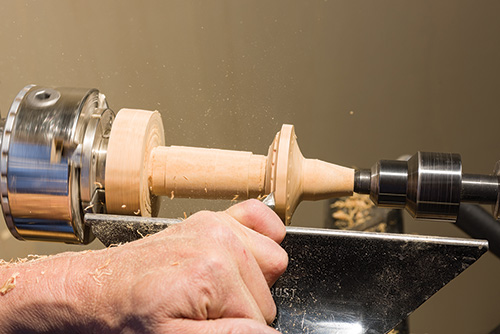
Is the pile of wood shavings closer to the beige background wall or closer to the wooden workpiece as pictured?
the beige background wall

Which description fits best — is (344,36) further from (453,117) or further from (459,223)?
(459,223)

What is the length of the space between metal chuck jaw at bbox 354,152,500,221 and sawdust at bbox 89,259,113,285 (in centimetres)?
31

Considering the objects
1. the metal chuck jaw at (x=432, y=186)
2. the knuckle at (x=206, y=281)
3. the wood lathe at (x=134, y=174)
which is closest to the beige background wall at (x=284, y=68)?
the wood lathe at (x=134, y=174)

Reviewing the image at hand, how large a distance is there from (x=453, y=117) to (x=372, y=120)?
0.17m

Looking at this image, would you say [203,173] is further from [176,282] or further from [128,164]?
[176,282]

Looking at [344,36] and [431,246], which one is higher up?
[344,36]

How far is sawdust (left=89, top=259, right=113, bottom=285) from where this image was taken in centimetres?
47

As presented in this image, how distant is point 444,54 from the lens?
1.00 m

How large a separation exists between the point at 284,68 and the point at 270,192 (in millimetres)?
431

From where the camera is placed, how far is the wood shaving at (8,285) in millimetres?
518

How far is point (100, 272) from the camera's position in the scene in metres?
0.48

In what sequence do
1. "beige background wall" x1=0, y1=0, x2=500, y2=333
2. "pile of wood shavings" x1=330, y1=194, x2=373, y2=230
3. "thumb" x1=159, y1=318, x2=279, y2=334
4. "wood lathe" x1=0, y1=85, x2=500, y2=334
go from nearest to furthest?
"thumb" x1=159, y1=318, x2=279, y2=334 < "wood lathe" x1=0, y1=85, x2=500, y2=334 < "beige background wall" x1=0, y1=0, x2=500, y2=333 < "pile of wood shavings" x1=330, y1=194, x2=373, y2=230

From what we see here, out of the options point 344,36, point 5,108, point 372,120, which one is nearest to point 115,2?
point 5,108

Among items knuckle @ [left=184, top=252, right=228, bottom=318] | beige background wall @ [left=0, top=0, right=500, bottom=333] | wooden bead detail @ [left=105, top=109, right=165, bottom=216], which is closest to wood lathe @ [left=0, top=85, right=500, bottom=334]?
wooden bead detail @ [left=105, top=109, right=165, bottom=216]
